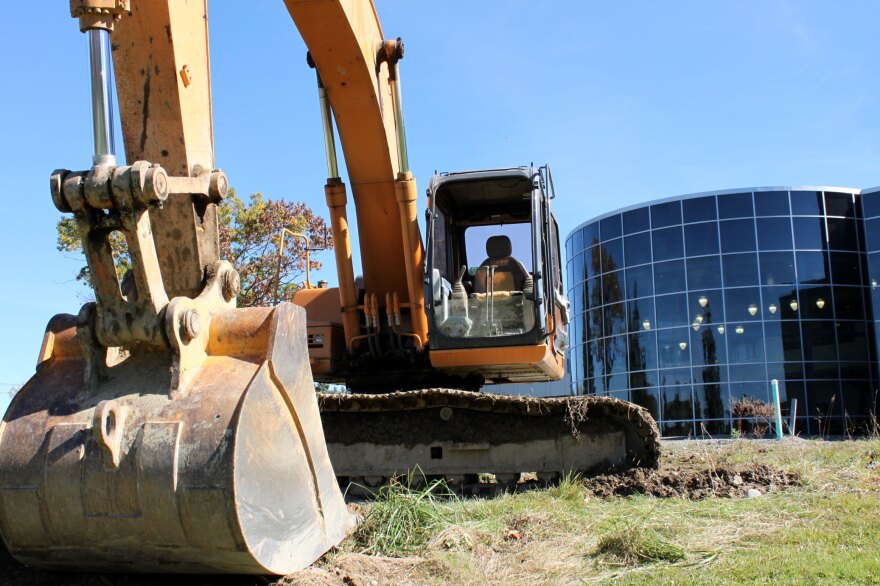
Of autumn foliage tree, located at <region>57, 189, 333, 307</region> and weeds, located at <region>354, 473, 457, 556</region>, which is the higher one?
autumn foliage tree, located at <region>57, 189, 333, 307</region>

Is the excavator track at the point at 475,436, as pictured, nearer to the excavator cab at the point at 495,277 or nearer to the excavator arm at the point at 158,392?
the excavator cab at the point at 495,277

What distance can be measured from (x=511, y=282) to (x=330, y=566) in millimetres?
4654

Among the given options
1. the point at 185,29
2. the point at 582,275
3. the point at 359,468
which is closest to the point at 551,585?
the point at 185,29

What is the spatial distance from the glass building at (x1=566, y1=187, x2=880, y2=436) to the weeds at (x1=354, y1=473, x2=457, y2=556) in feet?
66.6

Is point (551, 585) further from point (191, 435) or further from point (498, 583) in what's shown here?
point (191, 435)

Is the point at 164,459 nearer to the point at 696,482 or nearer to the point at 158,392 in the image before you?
the point at 158,392

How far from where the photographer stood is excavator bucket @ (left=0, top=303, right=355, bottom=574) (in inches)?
138

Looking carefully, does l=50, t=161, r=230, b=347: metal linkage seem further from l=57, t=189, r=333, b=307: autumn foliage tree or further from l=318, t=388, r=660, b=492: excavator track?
l=57, t=189, r=333, b=307: autumn foliage tree

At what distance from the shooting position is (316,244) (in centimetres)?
2131

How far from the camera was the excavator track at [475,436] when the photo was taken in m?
7.49

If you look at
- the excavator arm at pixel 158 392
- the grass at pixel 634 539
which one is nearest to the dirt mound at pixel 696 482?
the grass at pixel 634 539

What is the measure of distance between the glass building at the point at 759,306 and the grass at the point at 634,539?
18.9 m

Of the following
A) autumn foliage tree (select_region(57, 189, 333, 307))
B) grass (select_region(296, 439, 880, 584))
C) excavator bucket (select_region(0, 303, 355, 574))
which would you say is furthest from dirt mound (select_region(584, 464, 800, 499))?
autumn foliage tree (select_region(57, 189, 333, 307))

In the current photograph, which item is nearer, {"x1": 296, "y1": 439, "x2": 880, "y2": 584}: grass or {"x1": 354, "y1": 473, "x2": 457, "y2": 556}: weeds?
{"x1": 296, "y1": 439, "x2": 880, "y2": 584}: grass
